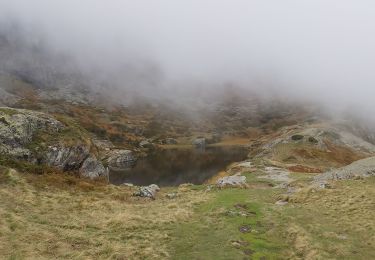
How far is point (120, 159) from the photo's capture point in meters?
132

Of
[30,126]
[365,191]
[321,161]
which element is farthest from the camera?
[321,161]

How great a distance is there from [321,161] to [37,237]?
328 feet

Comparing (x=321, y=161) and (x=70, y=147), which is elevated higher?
(x=70, y=147)

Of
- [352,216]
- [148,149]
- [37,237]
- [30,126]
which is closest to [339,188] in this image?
[352,216]

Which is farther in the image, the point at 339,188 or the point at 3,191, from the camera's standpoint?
the point at 339,188

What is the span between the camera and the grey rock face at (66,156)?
48.8 metres

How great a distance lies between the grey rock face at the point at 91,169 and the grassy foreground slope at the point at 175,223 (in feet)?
36.6

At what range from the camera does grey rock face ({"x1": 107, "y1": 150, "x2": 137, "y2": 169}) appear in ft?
402

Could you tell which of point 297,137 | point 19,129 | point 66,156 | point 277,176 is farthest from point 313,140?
point 19,129

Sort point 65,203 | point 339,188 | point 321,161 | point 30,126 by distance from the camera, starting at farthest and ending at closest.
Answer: point 321,161, point 30,126, point 339,188, point 65,203

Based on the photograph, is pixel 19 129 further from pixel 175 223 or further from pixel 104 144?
pixel 104 144

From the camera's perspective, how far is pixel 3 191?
110ft

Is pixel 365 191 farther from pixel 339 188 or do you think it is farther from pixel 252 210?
pixel 252 210

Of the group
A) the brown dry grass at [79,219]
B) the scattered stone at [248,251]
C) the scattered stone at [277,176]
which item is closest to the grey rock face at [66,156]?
the brown dry grass at [79,219]
